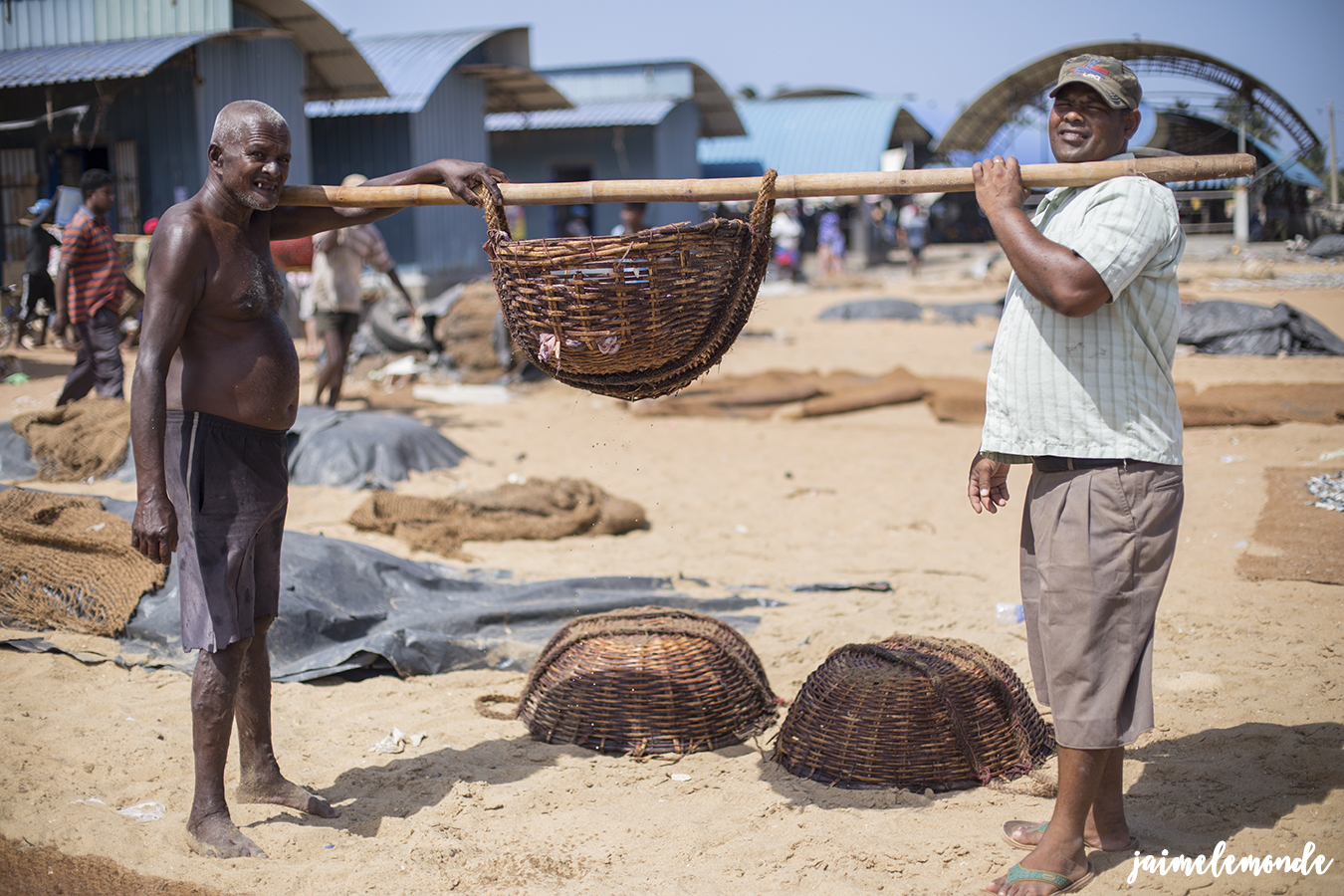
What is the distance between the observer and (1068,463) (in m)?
2.60

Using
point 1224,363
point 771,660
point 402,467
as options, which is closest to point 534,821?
point 771,660

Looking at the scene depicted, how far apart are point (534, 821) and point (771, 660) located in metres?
1.59

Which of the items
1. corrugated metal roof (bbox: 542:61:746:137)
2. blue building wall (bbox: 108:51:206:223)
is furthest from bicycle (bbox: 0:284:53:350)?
corrugated metal roof (bbox: 542:61:746:137)

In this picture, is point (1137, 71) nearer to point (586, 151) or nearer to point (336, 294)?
point (586, 151)

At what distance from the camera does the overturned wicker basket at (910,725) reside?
3.29 metres

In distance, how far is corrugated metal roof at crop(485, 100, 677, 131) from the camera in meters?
22.1

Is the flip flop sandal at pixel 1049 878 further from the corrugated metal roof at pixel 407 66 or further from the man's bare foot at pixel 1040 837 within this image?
the corrugated metal roof at pixel 407 66

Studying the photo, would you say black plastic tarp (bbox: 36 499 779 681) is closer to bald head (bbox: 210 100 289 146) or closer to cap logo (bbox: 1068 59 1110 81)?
bald head (bbox: 210 100 289 146)

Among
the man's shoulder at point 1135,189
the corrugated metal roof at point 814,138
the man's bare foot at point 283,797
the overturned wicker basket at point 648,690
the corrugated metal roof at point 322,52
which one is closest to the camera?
the man's shoulder at point 1135,189

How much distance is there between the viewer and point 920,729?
329 centimetres

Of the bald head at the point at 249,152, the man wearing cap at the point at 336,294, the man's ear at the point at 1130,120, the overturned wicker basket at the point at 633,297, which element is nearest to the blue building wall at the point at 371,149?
the man wearing cap at the point at 336,294

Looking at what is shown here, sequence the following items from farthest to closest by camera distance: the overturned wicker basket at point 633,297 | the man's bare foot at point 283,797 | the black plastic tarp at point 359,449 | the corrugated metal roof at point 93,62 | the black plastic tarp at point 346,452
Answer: the corrugated metal roof at point 93,62
the black plastic tarp at point 359,449
the black plastic tarp at point 346,452
the man's bare foot at point 283,797
the overturned wicker basket at point 633,297

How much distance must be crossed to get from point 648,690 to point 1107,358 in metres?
1.93

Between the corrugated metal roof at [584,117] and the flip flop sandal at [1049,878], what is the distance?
20977mm
